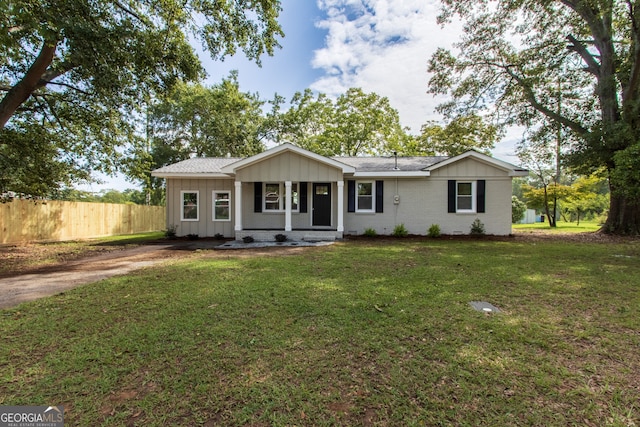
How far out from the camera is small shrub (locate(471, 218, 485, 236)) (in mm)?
12453

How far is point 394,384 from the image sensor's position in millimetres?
2287

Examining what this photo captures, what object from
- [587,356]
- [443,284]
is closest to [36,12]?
[443,284]

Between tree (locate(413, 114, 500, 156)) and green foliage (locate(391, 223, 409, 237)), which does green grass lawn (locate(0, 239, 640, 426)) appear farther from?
tree (locate(413, 114, 500, 156))

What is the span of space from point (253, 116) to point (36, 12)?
19.0 meters

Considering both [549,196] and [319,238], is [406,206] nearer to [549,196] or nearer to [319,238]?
[319,238]

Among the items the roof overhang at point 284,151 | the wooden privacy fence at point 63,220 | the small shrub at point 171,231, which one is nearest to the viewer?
the roof overhang at point 284,151

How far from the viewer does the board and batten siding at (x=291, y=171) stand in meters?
11.2

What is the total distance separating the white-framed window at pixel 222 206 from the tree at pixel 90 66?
4.32 m

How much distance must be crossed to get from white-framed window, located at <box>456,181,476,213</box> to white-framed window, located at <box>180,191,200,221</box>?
11.7m

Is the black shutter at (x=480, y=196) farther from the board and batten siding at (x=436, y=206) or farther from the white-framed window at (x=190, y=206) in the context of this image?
the white-framed window at (x=190, y=206)

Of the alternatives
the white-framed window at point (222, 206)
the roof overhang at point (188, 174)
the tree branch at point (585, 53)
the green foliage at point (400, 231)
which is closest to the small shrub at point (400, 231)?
the green foliage at point (400, 231)

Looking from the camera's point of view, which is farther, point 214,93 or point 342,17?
point 214,93

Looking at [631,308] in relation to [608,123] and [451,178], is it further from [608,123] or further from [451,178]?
[608,123]

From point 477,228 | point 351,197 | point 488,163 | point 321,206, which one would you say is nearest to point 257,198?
point 321,206
